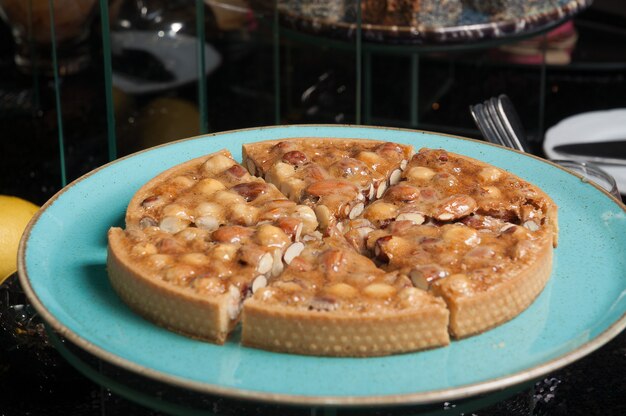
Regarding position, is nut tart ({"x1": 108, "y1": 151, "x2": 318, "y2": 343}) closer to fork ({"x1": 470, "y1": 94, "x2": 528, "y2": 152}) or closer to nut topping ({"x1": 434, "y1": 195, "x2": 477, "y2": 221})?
nut topping ({"x1": 434, "y1": 195, "x2": 477, "y2": 221})

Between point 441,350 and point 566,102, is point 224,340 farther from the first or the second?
point 566,102

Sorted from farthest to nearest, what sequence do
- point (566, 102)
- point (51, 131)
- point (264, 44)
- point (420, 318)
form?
point (566, 102)
point (51, 131)
point (264, 44)
point (420, 318)

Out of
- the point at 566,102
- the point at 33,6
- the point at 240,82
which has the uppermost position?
the point at 33,6

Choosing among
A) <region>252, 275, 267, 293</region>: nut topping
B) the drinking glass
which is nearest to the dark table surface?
the drinking glass

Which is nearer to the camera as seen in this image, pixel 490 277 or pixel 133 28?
pixel 490 277

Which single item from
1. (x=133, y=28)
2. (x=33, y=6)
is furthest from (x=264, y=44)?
(x=33, y=6)

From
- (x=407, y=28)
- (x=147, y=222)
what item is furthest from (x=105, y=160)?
(x=147, y=222)

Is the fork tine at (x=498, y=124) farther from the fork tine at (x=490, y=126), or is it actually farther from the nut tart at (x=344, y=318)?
the nut tart at (x=344, y=318)
